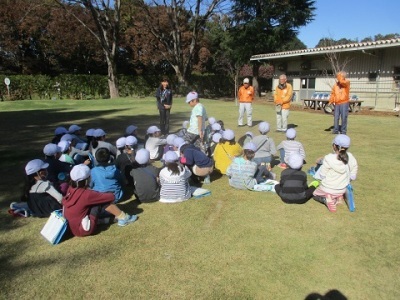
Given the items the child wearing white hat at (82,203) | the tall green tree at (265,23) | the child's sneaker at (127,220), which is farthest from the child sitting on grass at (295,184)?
the tall green tree at (265,23)

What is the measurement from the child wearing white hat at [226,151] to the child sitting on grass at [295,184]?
4.55 ft

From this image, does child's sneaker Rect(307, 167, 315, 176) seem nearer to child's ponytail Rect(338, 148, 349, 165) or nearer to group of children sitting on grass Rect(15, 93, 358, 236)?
group of children sitting on grass Rect(15, 93, 358, 236)

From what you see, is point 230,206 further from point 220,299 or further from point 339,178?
point 220,299

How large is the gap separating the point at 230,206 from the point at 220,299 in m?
2.05

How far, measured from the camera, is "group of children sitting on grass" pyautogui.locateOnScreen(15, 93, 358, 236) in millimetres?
3943

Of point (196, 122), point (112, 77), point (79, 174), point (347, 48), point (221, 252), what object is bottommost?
point (221, 252)

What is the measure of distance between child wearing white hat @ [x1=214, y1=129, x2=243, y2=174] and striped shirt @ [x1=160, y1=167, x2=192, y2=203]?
1.29 metres

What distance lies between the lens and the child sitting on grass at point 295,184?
4.73 metres

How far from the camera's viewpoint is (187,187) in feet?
16.8

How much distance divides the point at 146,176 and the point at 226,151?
1.76 meters

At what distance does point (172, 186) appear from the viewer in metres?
4.95

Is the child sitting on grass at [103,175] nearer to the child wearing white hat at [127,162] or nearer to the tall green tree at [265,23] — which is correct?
the child wearing white hat at [127,162]

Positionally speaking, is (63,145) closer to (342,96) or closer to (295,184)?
(295,184)

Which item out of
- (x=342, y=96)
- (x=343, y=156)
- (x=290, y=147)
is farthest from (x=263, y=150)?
(x=342, y=96)
